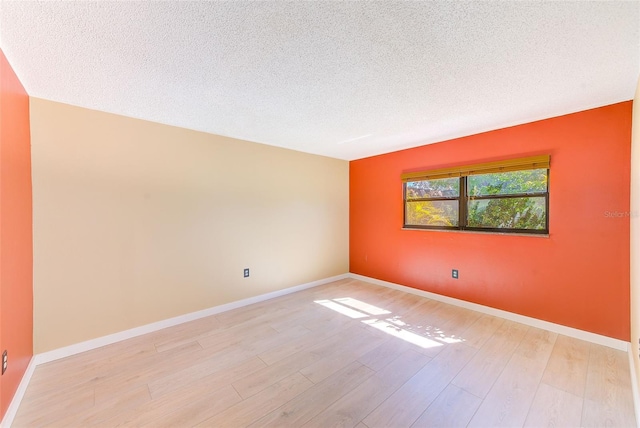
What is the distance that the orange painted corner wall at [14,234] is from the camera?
1545 millimetres

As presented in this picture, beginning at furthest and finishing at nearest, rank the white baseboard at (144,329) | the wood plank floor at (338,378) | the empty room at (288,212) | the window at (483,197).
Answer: the window at (483,197) → the white baseboard at (144,329) → the wood plank floor at (338,378) → the empty room at (288,212)

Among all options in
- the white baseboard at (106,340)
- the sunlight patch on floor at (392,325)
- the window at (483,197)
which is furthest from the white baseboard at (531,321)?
the white baseboard at (106,340)

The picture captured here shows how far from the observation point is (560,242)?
2619 mm

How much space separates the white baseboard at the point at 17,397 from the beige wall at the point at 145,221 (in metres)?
0.20

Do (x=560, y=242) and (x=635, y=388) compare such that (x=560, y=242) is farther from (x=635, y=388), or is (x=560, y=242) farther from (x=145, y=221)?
(x=145, y=221)

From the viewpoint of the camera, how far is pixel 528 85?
198 centimetres

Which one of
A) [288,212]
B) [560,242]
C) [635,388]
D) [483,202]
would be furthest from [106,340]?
[560,242]

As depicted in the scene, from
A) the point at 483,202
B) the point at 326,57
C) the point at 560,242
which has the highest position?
the point at 326,57

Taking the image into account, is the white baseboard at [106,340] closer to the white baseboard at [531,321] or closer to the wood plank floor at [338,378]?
the wood plank floor at [338,378]

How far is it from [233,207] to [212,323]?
1.44 metres

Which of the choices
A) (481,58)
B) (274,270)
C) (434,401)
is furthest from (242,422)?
(481,58)

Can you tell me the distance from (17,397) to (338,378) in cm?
221

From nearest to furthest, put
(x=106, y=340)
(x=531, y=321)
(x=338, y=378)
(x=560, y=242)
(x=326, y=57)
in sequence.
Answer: (x=326, y=57)
(x=338, y=378)
(x=106, y=340)
(x=560, y=242)
(x=531, y=321)

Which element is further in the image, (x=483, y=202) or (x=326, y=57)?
(x=483, y=202)
